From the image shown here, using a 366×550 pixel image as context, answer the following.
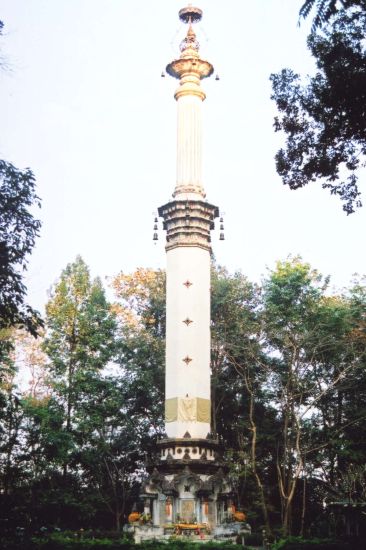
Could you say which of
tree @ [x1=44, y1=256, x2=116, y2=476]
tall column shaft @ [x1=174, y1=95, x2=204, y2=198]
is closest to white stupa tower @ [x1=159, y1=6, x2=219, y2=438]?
tall column shaft @ [x1=174, y1=95, x2=204, y2=198]

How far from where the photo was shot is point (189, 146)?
109 ft

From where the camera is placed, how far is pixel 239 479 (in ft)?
113

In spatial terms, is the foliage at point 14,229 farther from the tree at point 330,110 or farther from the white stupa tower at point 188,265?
the white stupa tower at point 188,265

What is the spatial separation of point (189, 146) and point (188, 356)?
10339 millimetres

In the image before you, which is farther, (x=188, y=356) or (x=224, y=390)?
(x=224, y=390)

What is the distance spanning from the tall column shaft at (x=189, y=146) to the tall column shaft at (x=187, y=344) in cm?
340

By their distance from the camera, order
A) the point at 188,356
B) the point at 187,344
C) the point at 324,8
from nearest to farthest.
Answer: the point at 324,8 → the point at 188,356 → the point at 187,344

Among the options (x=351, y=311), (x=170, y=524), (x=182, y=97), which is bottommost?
(x=170, y=524)

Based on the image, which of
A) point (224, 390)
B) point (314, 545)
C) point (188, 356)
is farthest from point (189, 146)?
point (314, 545)

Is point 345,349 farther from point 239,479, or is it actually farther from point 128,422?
point 128,422

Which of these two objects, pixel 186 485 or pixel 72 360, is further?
pixel 72 360

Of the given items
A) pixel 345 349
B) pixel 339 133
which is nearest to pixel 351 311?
pixel 345 349

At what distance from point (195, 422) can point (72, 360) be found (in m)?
8.23

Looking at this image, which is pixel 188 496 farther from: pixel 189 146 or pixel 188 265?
pixel 189 146
